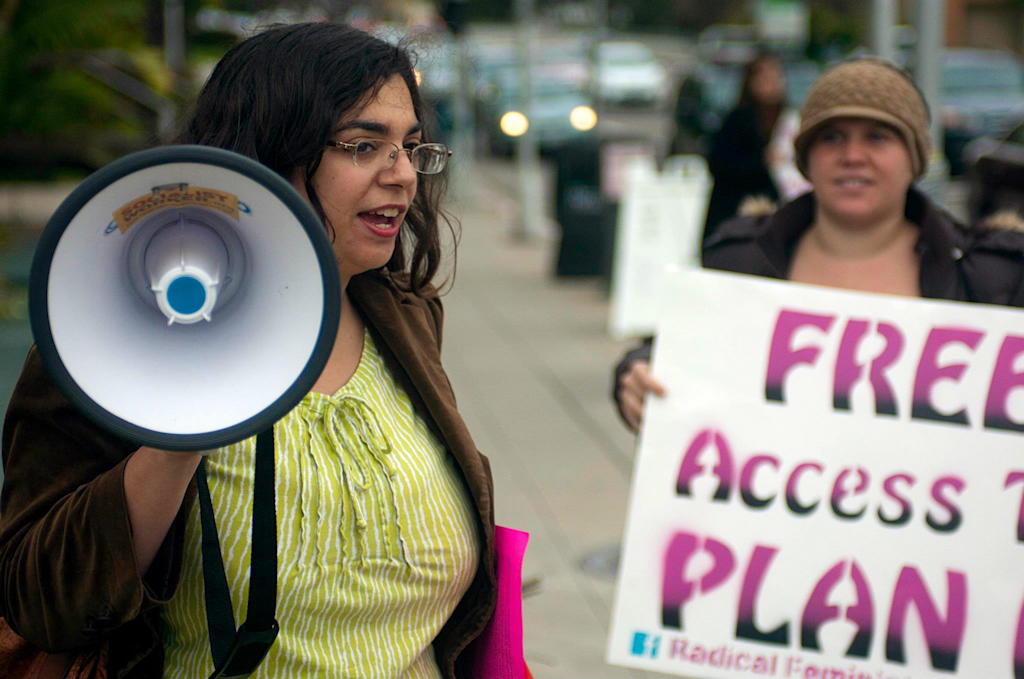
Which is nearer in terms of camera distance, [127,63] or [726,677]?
[726,677]

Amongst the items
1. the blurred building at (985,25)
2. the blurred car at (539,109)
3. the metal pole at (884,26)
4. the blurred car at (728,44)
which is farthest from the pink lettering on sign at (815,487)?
the blurred building at (985,25)

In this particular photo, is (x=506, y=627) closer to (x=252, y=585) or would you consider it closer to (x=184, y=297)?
(x=252, y=585)

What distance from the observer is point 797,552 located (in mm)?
2727

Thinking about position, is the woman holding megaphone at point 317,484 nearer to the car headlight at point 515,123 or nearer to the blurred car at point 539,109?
the car headlight at point 515,123

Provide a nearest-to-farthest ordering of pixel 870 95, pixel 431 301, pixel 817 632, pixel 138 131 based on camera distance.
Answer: pixel 431 301
pixel 817 632
pixel 870 95
pixel 138 131

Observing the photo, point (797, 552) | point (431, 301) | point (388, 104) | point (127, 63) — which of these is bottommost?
point (797, 552)

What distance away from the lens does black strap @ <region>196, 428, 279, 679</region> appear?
5.86 feet

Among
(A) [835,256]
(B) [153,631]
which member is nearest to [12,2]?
(A) [835,256]

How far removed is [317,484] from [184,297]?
39cm

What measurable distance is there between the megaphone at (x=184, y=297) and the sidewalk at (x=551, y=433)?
3.78 ft

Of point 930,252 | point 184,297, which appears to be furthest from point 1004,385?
point 184,297

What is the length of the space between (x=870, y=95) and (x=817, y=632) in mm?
1152

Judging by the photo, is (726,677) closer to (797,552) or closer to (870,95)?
(797,552)

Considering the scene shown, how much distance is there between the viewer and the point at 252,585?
1.79 m
